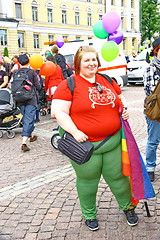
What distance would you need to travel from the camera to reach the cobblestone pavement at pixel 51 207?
2.83 meters

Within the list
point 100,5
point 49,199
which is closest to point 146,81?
point 49,199

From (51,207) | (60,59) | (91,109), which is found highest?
(60,59)

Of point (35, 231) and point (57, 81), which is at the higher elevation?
point (57, 81)

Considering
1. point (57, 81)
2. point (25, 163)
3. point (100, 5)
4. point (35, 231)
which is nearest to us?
point (35, 231)

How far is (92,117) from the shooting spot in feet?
8.30

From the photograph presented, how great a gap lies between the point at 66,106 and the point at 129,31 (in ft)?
174

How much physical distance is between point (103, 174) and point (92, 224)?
22.2 inches

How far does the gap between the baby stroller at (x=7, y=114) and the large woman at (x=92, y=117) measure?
421cm

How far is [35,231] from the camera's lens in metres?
2.91

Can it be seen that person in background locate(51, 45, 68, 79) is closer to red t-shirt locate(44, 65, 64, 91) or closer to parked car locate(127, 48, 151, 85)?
red t-shirt locate(44, 65, 64, 91)

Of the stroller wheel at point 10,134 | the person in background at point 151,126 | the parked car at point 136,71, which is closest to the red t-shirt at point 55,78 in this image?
the stroller wheel at point 10,134

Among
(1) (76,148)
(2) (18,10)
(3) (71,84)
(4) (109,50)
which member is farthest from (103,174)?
(2) (18,10)

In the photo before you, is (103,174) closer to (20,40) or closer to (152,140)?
(152,140)

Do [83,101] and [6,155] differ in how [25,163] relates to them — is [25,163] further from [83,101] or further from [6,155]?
[83,101]
